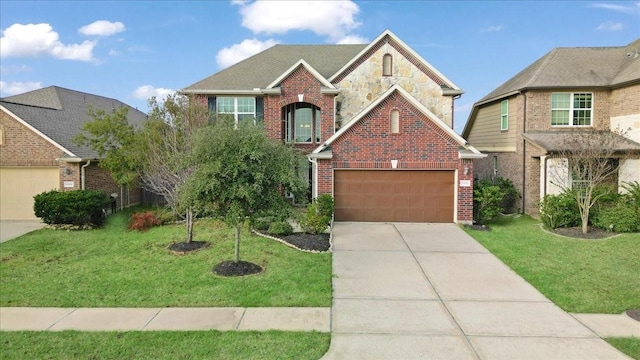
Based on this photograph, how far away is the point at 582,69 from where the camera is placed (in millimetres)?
19438

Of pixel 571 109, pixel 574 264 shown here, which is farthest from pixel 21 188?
pixel 571 109

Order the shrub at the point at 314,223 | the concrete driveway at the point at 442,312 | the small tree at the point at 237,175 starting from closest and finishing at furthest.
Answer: the concrete driveway at the point at 442,312 < the small tree at the point at 237,175 < the shrub at the point at 314,223

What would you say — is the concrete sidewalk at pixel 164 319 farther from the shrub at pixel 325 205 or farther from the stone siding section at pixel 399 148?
the stone siding section at pixel 399 148

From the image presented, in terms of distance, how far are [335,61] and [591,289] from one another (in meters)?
16.8

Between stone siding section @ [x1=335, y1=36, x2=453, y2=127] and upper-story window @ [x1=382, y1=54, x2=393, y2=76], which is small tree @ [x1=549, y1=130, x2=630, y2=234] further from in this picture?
upper-story window @ [x1=382, y1=54, x2=393, y2=76]

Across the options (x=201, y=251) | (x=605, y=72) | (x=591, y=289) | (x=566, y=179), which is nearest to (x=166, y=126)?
(x=201, y=251)

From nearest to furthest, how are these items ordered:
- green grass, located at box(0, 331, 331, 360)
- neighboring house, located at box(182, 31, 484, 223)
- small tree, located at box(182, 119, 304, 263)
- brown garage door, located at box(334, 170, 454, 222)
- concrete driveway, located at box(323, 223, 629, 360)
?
green grass, located at box(0, 331, 331, 360)
concrete driveway, located at box(323, 223, 629, 360)
small tree, located at box(182, 119, 304, 263)
neighboring house, located at box(182, 31, 484, 223)
brown garage door, located at box(334, 170, 454, 222)

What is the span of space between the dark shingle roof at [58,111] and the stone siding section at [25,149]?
0.35 m

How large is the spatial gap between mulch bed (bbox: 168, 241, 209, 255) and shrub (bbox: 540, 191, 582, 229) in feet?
39.7

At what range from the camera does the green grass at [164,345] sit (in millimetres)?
6383

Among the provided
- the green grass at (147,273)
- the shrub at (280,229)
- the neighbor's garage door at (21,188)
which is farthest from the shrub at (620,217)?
the neighbor's garage door at (21,188)

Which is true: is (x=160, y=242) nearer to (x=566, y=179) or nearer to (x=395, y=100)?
(x=395, y=100)

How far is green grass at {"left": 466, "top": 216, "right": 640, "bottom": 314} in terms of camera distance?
8.86 meters

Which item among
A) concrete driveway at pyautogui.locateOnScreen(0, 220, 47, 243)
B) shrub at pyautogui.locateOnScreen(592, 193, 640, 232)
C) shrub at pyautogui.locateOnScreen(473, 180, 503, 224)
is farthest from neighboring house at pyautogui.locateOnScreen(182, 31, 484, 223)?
concrete driveway at pyautogui.locateOnScreen(0, 220, 47, 243)
